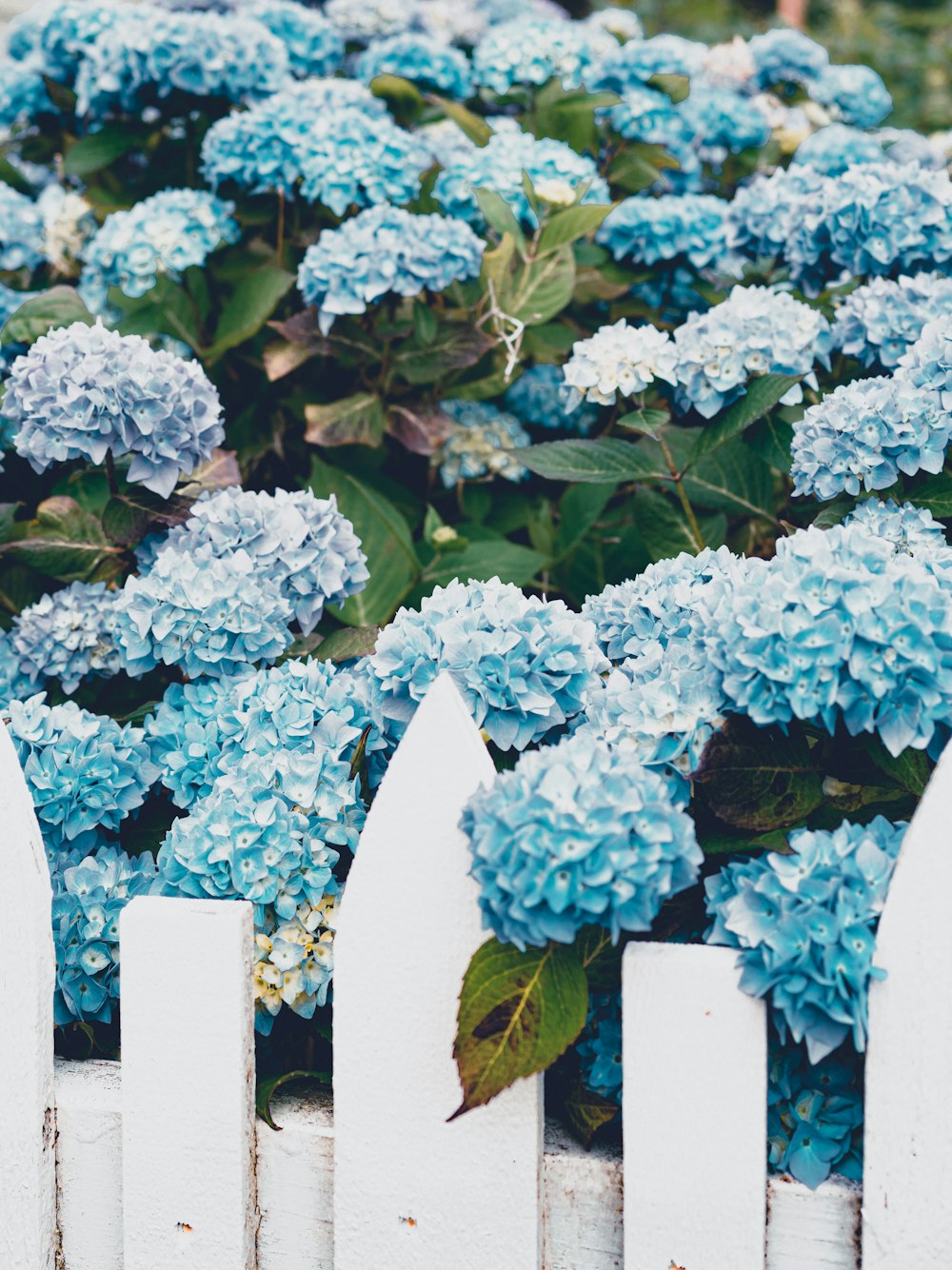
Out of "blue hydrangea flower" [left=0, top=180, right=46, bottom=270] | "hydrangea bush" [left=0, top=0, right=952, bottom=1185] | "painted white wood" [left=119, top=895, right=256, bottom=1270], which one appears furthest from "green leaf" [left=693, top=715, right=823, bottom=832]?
"blue hydrangea flower" [left=0, top=180, right=46, bottom=270]

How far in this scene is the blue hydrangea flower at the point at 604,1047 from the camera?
3.14 feet

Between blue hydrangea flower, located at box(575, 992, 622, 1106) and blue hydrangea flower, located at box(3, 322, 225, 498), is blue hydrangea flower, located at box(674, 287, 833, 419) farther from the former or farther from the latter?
blue hydrangea flower, located at box(575, 992, 622, 1106)

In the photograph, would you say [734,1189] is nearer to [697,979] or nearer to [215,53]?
[697,979]

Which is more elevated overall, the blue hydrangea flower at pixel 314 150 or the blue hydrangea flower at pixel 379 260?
the blue hydrangea flower at pixel 314 150

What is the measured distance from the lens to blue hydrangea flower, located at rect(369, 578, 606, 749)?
100 centimetres

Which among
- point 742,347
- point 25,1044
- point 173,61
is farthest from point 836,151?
point 25,1044

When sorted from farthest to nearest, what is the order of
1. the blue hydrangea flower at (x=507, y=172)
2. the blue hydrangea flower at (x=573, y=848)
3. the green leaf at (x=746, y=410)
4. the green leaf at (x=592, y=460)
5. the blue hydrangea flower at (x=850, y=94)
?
the blue hydrangea flower at (x=850, y=94) < the blue hydrangea flower at (x=507, y=172) < the green leaf at (x=592, y=460) < the green leaf at (x=746, y=410) < the blue hydrangea flower at (x=573, y=848)

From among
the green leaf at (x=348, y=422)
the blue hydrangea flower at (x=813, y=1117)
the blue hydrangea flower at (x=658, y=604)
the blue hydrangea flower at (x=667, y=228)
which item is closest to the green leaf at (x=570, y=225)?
the blue hydrangea flower at (x=667, y=228)

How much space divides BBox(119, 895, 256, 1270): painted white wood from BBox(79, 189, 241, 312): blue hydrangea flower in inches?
46.2

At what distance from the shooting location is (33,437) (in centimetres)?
129

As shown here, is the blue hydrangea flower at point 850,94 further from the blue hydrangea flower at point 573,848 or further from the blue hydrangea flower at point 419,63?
the blue hydrangea flower at point 573,848

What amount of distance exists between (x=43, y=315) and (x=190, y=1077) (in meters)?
1.13

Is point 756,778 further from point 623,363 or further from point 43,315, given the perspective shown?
point 43,315

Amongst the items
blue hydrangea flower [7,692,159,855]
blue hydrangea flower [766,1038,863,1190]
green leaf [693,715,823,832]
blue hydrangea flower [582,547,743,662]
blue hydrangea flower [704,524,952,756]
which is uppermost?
blue hydrangea flower [704,524,952,756]
